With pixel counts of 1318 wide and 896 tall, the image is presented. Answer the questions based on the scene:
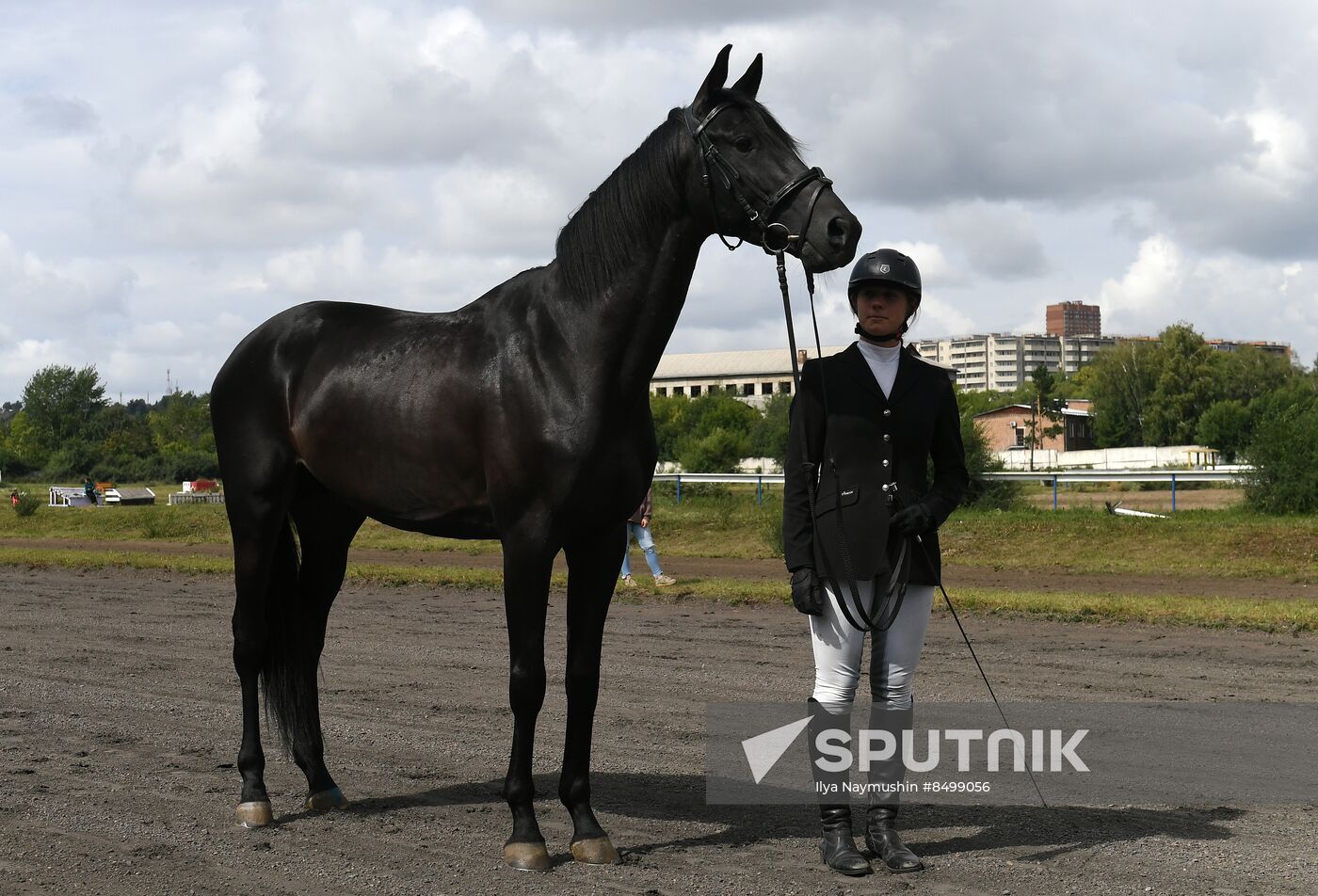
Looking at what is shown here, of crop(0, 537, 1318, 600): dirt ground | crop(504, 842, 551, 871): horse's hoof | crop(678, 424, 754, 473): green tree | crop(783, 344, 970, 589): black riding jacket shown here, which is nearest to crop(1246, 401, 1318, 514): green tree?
crop(0, 537, 1318, 600): dirt ground

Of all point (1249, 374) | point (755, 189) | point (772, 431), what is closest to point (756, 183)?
point (755, 189)

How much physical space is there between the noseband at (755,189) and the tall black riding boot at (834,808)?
5.59ft

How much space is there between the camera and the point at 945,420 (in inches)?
195

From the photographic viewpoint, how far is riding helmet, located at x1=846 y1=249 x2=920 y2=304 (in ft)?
15.5

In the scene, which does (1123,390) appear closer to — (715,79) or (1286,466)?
(1286,466)

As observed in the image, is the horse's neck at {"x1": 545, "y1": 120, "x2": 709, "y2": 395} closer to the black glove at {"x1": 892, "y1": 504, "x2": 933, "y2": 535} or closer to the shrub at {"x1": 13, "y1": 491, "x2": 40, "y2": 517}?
the black glove at {"x1": 892, "y1": 504, "x2": 933, "y2": 535}

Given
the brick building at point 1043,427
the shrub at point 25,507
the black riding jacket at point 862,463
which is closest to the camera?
the black riding jacket at point 862,463

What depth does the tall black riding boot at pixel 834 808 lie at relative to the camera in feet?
15.3

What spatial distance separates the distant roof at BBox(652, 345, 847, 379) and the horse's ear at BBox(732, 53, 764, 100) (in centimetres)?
13022

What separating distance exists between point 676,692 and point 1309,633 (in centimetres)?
613

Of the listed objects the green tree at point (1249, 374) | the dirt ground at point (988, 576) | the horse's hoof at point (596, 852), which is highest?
the green tree at point (1249, 374)

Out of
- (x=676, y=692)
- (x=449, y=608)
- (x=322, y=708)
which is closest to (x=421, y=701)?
(x=322, y=708)

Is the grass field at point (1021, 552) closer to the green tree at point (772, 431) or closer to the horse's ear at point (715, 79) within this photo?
the horse's ear at point (715, 79)
